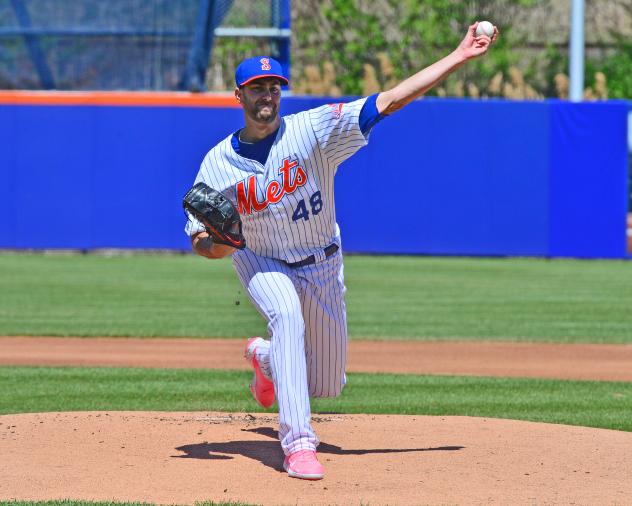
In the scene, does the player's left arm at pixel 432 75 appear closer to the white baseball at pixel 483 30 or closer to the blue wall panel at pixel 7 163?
the white baseball at pixel 483 30

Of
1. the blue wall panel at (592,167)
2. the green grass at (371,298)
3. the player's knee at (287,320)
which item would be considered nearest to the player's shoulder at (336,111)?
the player's knee at (287,320)

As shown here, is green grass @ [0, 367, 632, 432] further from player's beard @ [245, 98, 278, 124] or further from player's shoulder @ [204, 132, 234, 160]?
player's beard @ [245, 98, 278, 124]

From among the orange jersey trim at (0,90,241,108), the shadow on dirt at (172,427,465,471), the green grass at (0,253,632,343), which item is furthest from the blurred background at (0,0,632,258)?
the shadow on dirt at (172,427,465,471)

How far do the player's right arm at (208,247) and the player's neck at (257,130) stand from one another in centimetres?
45

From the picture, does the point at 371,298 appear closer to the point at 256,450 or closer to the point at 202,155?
the point at 202,155

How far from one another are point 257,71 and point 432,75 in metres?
0.72

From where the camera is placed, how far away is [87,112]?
2052 centimetres

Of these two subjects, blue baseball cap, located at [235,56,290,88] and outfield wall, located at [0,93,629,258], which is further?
outfield wall, located at [0,93,629,258]

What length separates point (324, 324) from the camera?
234 inches

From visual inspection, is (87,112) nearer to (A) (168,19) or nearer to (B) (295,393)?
(A) (168,19)

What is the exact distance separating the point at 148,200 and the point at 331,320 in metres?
14.9

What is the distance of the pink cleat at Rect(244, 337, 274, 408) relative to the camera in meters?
6.27

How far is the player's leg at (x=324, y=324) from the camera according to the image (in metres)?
5.79

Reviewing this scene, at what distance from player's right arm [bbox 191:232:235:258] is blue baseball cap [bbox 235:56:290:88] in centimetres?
68
